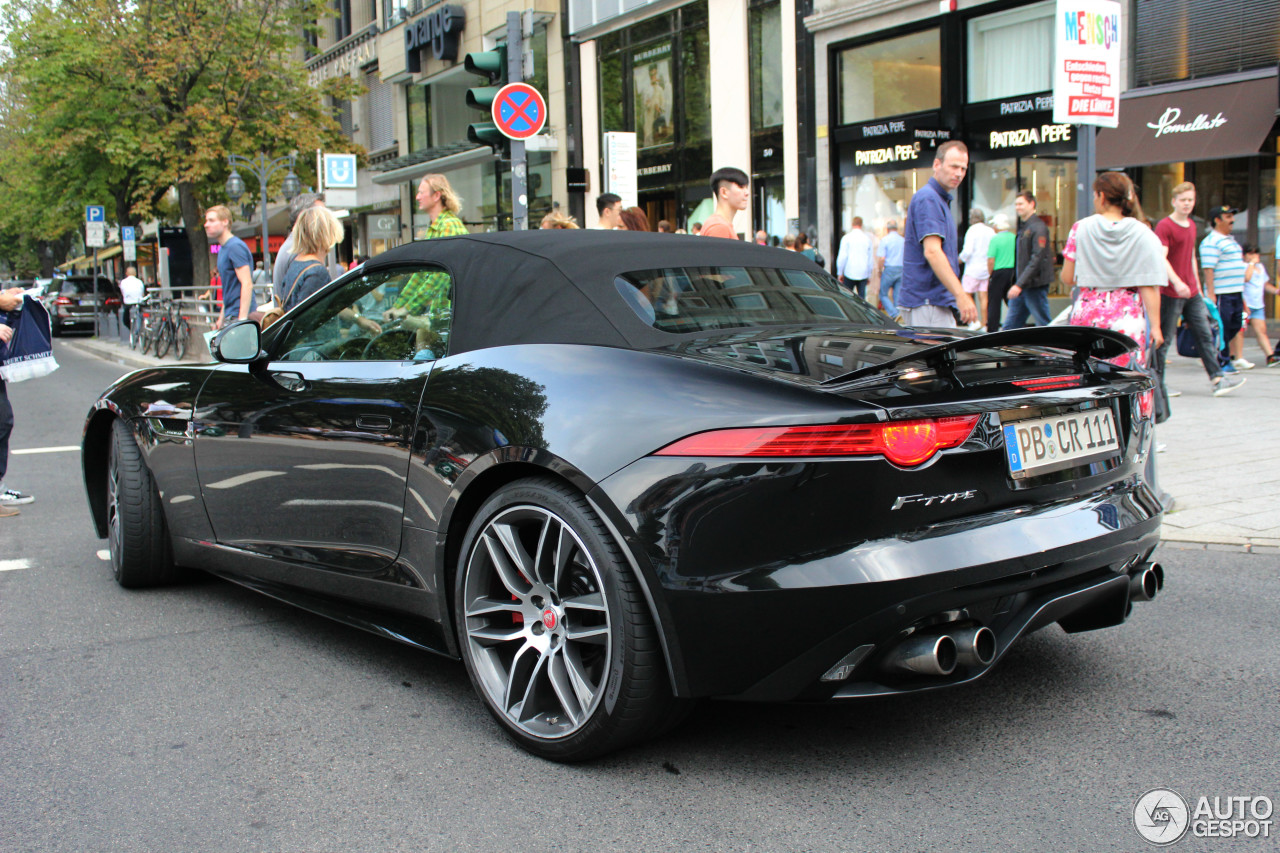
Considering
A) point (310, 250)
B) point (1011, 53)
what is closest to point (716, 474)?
point (310, 250)

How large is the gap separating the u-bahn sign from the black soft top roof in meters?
5.51

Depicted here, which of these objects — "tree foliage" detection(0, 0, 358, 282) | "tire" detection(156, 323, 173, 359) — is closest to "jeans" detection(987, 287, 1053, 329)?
"tire" detection(156, 323, 173, 359)

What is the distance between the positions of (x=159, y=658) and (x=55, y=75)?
29207mm

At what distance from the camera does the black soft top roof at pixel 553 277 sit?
3.22m

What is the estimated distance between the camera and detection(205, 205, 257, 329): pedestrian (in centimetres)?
886

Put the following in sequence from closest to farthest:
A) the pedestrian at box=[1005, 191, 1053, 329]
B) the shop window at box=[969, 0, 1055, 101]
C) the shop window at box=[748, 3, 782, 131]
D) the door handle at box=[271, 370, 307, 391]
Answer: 1. the door handle at box=[271, 370, 307, 391]
2. the pedestrian at box=[1005, 191, 1053, 329]
3. the shop window at box=[969, 0, 1055, 101]
4. the shop window at box=[748, 3, 782, 131]

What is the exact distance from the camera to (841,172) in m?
20.3

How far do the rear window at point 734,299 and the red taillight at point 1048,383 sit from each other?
2.59 ft

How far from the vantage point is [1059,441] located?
116 inches

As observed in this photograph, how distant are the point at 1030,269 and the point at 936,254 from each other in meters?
5.95

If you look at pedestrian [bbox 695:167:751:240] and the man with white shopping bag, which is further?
the man with white shopping bag

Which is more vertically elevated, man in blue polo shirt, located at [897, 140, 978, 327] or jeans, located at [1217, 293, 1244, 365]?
man in blue polo shirt, located at [897, 140, 978, 327]

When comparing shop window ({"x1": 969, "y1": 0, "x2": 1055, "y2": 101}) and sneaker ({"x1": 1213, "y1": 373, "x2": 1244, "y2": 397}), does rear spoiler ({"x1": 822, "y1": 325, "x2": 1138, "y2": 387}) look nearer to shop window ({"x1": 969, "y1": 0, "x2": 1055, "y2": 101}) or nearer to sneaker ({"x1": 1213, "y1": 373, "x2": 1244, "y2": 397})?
sneaker ({"x1": 1213, "y1": 373, "x2": 1244, "y2": 397})

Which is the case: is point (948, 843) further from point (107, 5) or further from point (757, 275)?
point (107, 5)
